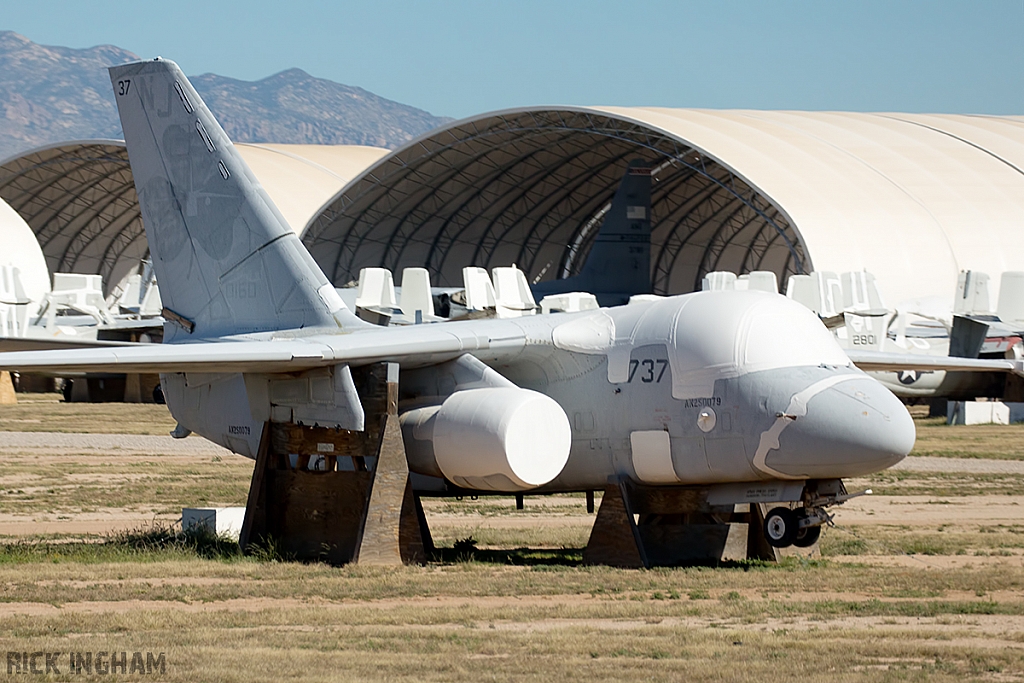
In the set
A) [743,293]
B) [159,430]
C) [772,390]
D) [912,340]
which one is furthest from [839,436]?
[912,340]

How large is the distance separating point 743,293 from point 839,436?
81.8 inches

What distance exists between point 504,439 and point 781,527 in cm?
321

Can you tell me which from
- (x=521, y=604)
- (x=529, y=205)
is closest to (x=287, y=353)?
(x=521, y=604)

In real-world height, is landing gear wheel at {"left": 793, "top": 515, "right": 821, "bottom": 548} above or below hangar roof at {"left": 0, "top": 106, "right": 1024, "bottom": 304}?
below

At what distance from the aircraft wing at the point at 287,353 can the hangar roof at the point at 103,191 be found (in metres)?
49.6

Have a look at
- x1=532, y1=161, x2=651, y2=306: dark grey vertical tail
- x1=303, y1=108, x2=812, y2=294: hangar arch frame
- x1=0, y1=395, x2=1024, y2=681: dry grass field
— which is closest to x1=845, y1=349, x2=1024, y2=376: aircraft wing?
x1=0, y1=395, x2=1024, y2=681: dry grass field

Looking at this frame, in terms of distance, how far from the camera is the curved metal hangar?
47875 millimetres

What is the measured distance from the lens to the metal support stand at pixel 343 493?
1430 centimetres

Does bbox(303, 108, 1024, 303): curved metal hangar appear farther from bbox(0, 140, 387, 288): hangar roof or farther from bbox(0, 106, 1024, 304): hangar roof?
bbox(0, 140, 387, 288): hangar roof

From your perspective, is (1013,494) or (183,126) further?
(1013,494)

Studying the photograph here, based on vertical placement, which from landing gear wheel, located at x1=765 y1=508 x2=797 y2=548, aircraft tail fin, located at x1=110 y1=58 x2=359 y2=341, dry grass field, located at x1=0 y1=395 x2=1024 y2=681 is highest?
aircraft tail fin, located at x1=110 y1=58 x2=359 y2=341

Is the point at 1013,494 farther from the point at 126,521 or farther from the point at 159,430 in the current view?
the point at 159,430

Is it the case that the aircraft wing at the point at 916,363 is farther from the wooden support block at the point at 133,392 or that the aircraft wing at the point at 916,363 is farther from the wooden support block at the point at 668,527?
the wooden support block at the point at 133,392

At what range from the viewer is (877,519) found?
19234 mm
